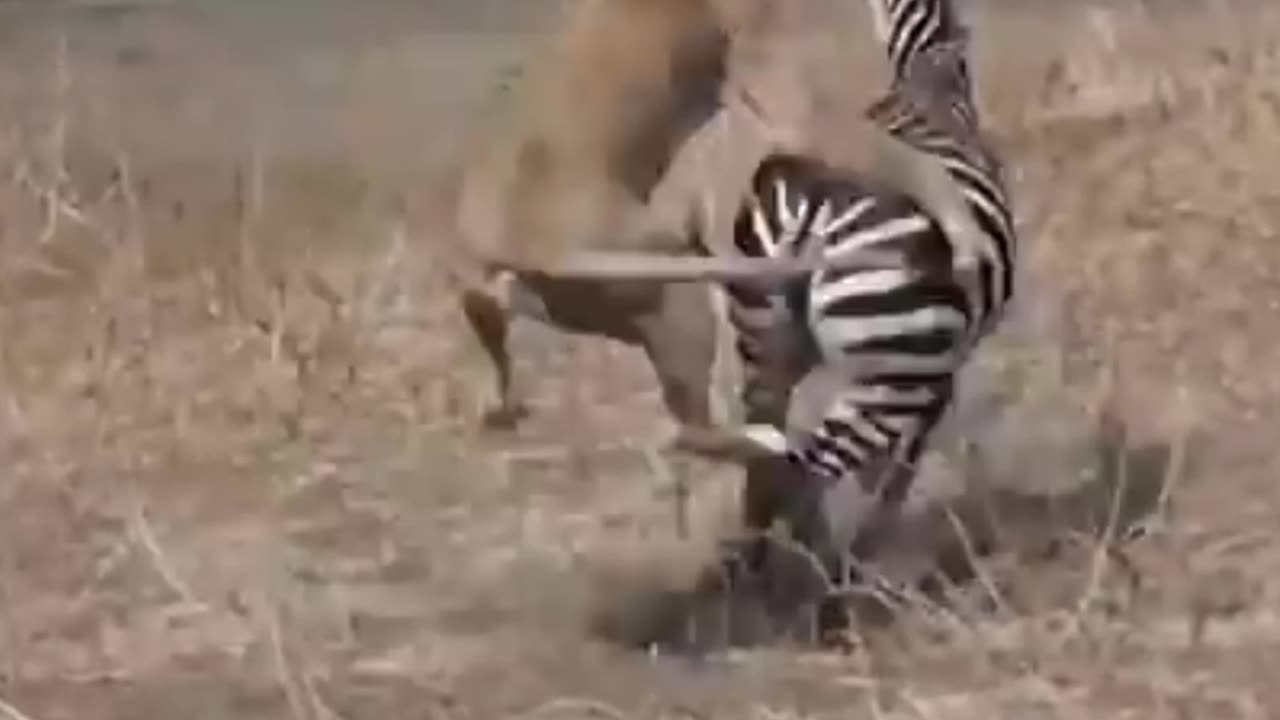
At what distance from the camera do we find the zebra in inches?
27.7

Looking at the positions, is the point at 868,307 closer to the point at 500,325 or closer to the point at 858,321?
the point at 858,321

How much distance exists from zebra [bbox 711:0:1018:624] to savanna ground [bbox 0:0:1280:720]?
0.15ft

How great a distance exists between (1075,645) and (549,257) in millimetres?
193

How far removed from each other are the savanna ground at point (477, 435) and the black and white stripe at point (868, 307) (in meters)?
0.06

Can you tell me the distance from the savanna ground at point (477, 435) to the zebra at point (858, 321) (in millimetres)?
46

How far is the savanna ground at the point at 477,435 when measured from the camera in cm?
73

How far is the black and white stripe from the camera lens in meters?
0.70

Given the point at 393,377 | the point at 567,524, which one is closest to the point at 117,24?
the point at 393,377

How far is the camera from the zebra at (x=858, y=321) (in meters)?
0.70

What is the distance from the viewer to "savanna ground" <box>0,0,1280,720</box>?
73 cm

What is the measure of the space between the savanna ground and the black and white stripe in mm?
63

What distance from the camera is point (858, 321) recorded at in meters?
0.70

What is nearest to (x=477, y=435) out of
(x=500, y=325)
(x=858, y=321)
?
(x=500, y=325)

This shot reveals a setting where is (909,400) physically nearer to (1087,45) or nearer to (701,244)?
(701,244)
